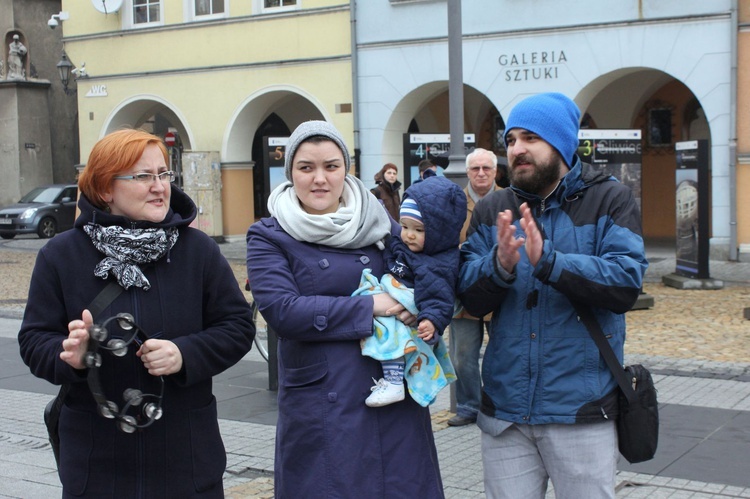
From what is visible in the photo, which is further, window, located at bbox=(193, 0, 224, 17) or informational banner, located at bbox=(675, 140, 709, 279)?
window, located at bbox=(193, 0, 224, 17)

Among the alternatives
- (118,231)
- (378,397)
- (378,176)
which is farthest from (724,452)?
(378,176)

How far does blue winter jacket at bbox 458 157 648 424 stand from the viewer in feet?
10.5

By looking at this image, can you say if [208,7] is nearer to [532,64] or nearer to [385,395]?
[532,64]

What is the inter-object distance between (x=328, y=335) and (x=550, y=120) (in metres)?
0.97

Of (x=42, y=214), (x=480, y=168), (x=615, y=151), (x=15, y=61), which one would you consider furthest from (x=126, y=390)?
(x=15, y=61)

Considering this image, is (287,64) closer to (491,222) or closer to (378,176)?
(378,176)

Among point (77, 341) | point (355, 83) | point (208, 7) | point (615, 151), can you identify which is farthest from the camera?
point (208, 7)

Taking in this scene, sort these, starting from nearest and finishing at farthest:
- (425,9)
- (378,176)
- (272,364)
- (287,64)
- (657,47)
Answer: (272,364)
(378,176)
(657,47)
(425,9)
(287,64)

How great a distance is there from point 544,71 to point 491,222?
17384 mm

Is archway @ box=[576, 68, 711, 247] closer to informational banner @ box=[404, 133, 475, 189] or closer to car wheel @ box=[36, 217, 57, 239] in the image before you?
informational banner @ box=[404, 133, 475, 189]

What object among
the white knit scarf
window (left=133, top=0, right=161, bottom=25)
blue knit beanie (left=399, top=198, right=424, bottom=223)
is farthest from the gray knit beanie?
window (left=133, top=0, right=161, bottom=25)

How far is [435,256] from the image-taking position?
3.27 m

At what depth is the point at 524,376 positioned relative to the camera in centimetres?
331

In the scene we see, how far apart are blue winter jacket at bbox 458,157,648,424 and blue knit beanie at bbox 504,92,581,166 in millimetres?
92
